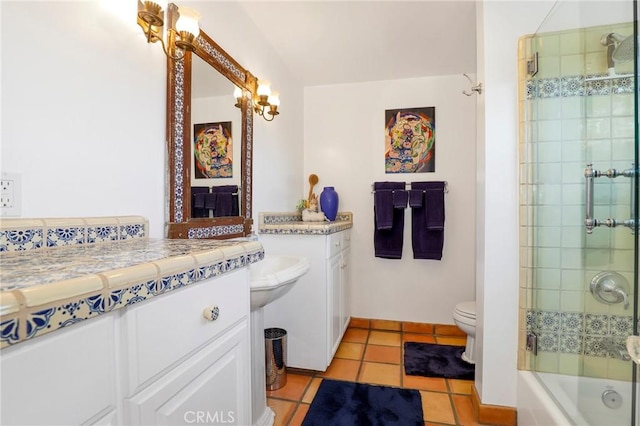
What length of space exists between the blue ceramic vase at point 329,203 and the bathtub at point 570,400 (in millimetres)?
1705

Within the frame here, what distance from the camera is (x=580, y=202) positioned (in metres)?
1.54

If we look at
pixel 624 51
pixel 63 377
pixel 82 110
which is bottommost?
pixel 63 377

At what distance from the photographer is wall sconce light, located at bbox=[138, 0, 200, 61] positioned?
1117 millimetres

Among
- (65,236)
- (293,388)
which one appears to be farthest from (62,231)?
(293,388)

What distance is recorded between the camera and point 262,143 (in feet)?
7.42

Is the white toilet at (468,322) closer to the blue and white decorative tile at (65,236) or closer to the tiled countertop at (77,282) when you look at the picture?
the tiled countertop at (77,282)

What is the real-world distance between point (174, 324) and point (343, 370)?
1797 millimetres

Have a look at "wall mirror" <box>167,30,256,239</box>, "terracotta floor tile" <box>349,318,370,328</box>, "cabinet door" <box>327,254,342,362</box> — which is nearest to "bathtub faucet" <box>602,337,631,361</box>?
"cabinet door" <box>327,254,342,362</box>

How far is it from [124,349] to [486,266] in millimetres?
1621

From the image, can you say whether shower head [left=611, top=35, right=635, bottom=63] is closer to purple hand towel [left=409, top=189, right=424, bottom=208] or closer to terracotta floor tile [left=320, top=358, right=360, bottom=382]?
purple hand towel [left=409, top=189, right=424, bottom=208]

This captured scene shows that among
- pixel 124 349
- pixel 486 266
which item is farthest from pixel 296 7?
pixel 124 349

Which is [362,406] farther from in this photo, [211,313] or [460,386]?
[211,313]

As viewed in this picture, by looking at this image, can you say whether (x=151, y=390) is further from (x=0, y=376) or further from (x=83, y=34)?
(x=83, y=34)

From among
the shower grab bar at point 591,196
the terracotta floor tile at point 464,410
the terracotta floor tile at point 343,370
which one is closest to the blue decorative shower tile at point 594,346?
the shower grab bar at point 591,196
